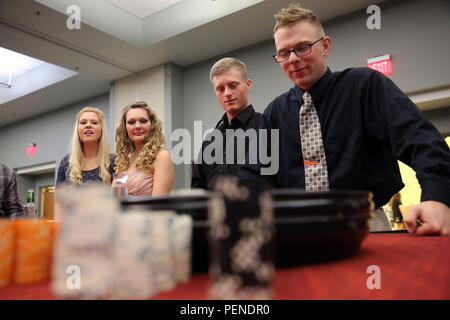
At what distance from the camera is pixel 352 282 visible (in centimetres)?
36

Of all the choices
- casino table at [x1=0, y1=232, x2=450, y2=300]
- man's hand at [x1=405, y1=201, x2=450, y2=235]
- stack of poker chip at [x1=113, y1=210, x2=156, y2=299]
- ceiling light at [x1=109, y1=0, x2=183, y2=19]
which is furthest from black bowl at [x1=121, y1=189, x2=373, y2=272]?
ceiling light at [x1=109, y1=0, x2=183, y2=19]

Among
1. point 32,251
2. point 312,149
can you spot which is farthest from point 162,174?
point 32,251

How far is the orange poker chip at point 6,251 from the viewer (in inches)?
14.0

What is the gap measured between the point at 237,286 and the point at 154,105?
4.49m

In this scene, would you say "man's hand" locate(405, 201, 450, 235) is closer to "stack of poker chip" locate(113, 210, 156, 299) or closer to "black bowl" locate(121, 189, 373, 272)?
"black bowl" locate(121, 189, 373, 272)

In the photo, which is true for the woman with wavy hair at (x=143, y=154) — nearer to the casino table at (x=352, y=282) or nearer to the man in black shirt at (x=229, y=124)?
the man in black shirt at (x=229, y=124)

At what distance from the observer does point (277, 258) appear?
43 cm

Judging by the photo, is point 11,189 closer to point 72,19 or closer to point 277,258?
point 72,19

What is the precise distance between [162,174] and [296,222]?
1.58 m

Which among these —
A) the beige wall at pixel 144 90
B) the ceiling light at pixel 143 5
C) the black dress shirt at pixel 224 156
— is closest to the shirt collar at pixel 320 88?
the black dress shirt at pixel 224 156

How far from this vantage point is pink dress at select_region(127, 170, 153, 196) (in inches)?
75.6

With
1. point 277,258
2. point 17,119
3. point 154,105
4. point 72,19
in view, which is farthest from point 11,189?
point 17,119

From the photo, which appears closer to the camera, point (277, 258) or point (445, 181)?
point (277, 258)

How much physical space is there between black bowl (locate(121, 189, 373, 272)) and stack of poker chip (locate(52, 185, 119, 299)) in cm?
14
